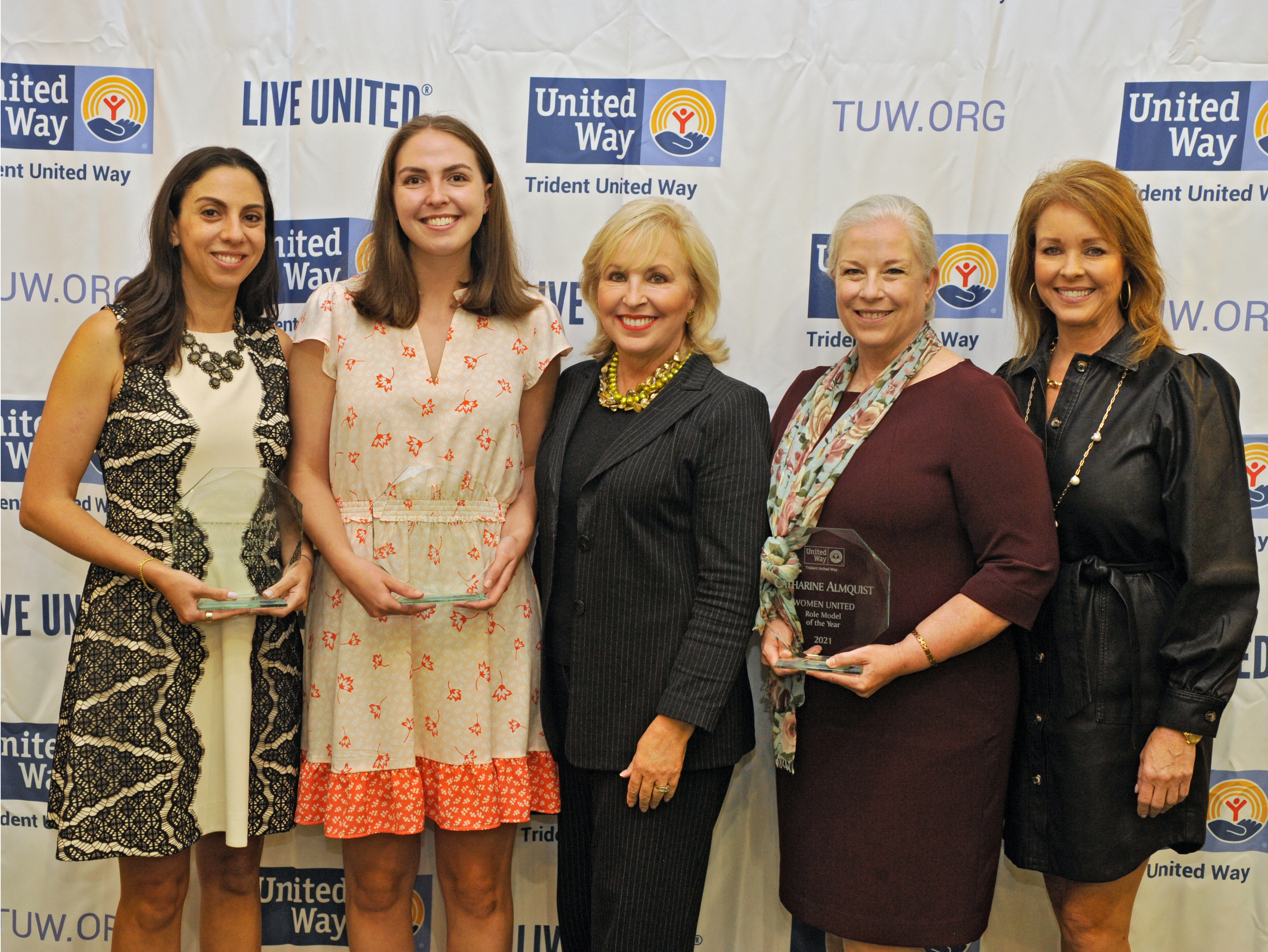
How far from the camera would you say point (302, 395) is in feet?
6.52

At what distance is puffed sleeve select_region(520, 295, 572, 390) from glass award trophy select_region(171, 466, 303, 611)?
1.86 ft

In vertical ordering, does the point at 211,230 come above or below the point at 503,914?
above

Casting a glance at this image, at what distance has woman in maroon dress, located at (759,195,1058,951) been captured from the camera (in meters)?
1.67

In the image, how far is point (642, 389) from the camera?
1.90 m

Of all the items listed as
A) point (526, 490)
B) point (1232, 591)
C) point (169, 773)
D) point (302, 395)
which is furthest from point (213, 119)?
point (1232, 591)

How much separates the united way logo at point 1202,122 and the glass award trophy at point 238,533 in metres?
2.32

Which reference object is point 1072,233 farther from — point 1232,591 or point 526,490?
point 526,490

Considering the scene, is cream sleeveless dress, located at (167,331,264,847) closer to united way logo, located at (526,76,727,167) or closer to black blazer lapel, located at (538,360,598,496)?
black blazer lapel, located at (538,360,598,496)

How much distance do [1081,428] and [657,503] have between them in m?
0.87

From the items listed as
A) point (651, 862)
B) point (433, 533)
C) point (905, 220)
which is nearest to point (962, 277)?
point (905, 220)

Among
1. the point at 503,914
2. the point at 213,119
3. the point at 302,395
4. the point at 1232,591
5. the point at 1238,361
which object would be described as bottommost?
the point at 503,914

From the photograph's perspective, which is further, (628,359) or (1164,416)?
(628,359)

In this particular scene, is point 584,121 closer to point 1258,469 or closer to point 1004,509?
point 1004,509

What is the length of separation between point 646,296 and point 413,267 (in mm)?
549
